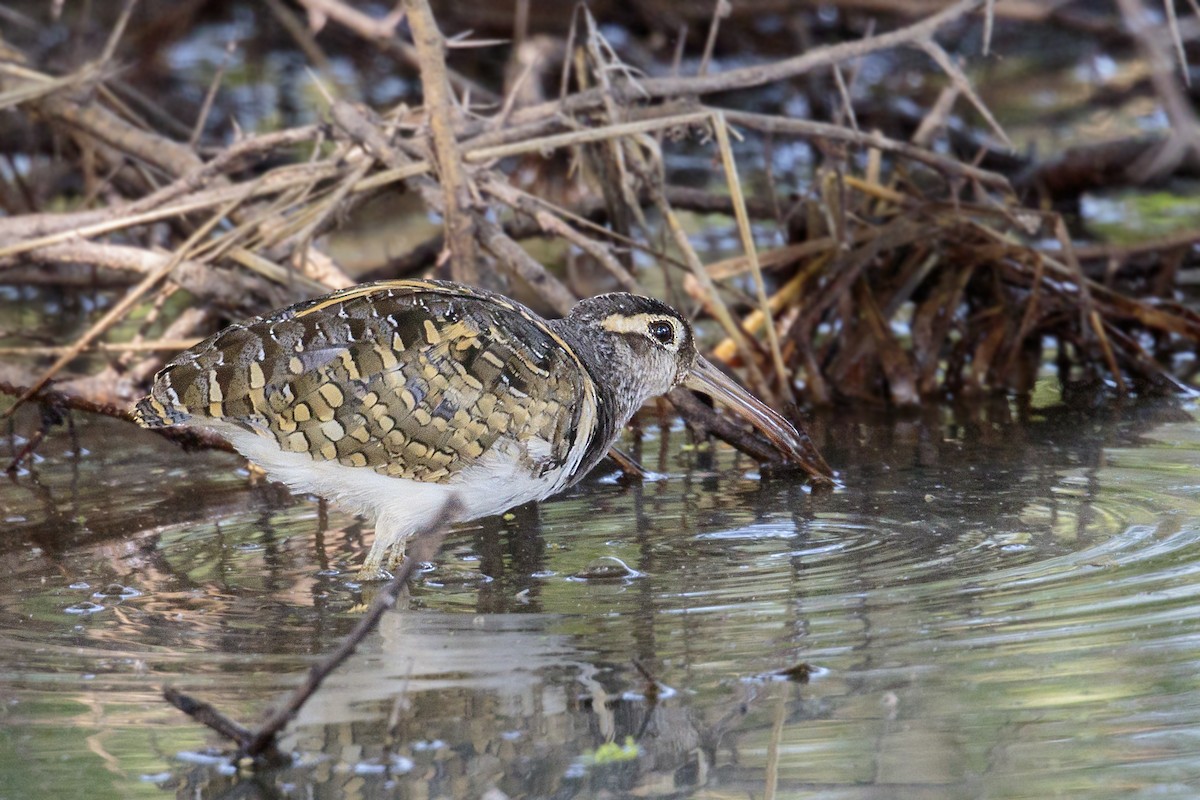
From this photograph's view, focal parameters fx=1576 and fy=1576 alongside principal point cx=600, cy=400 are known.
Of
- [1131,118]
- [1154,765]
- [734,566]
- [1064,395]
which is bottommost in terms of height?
[1154,765]

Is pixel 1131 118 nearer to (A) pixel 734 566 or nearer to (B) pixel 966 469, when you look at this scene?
→ (B) pixel 966 469

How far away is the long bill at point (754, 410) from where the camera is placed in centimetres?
554

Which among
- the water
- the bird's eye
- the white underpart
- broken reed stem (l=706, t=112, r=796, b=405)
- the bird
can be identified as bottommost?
the water

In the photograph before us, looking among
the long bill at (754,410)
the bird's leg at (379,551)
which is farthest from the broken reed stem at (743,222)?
the bird's leg at (379,551)

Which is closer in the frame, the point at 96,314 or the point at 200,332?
the point at 200,332

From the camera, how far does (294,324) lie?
15.4 feet

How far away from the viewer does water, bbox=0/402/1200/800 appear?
323 centimetres

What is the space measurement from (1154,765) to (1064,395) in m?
4.15

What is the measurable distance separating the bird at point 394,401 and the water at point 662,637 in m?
0.29

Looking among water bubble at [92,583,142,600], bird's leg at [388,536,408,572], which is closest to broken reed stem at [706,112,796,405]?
bird's leg at [388,536,408,572]

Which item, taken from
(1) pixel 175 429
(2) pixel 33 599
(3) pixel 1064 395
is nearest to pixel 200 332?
(1) pixel 175 429

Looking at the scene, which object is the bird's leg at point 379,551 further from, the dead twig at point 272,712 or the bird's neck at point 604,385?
the dead twig at point 272,712

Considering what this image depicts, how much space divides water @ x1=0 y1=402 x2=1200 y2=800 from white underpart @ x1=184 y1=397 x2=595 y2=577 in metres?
0.20

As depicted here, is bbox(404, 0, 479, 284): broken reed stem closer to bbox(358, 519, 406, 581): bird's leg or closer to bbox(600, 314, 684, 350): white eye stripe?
bbox(600, 314, 684, 350): white eye stripe
